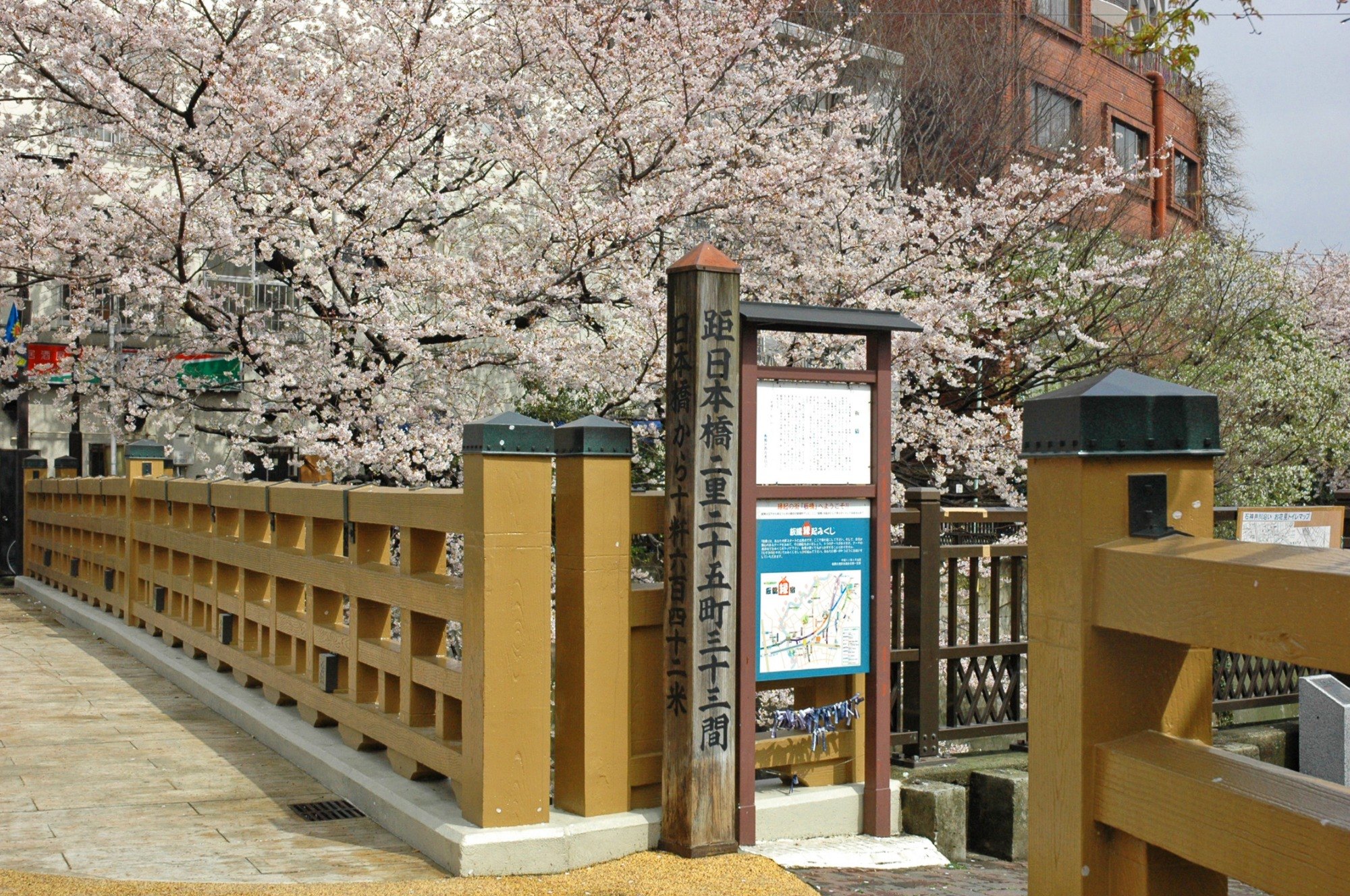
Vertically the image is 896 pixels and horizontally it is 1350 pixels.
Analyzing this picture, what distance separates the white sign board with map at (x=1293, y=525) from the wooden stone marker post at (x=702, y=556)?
14.1 feet

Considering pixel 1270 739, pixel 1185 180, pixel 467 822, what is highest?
pixel 1185 180

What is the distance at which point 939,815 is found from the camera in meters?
6.29

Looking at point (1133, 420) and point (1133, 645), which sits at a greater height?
point (1133, 420)

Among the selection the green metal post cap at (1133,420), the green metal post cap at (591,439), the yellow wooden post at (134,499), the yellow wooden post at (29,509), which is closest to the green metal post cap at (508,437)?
the green metal post cap at (591,439)

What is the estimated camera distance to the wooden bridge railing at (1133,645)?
2119mm

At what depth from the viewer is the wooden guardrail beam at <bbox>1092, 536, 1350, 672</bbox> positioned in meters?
1.87

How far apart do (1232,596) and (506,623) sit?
11.7 ft

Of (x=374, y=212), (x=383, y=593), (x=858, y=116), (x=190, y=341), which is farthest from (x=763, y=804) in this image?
(x=858, y=116)

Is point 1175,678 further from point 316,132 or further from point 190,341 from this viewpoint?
point 190,341

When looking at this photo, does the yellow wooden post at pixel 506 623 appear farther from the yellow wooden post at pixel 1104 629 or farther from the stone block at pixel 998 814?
the yellow wooden post at pixel 1104 629

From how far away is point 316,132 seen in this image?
11695 mm

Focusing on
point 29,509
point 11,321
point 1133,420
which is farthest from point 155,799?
point 11,321

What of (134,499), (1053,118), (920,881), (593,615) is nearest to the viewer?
(593,615)

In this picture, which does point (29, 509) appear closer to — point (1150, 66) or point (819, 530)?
point (819, 530)
